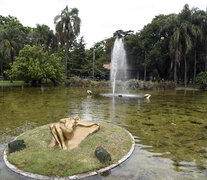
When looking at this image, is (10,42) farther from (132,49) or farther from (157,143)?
(157,143)

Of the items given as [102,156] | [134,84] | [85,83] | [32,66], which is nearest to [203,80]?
[134,84]

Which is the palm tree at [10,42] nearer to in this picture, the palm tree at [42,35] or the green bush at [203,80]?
the palm tree at [42,35]

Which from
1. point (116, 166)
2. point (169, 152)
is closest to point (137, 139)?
point (169, 152)

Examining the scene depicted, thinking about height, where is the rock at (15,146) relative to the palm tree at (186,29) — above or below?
below

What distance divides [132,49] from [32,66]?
18922mm

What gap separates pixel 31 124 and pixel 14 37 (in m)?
31.1

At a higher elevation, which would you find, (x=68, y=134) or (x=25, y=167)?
(x=68, y=134)

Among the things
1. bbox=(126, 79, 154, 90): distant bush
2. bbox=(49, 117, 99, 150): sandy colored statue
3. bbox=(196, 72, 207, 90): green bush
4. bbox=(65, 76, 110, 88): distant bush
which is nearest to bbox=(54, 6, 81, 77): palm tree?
bbox=(65, 76, 110, 88): distant bush

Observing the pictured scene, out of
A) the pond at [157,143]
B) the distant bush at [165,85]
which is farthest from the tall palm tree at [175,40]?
the pond at [157,143]

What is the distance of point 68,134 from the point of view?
4.24m

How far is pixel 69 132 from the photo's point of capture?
167 inches

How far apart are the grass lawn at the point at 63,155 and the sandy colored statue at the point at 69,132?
0.14 meters

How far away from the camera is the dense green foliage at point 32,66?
25.0 meters

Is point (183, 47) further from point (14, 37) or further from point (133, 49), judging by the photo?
point (14, 37)
